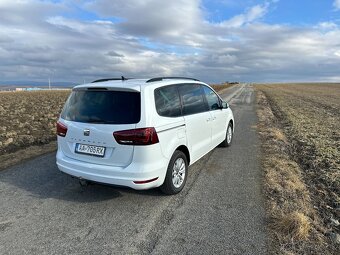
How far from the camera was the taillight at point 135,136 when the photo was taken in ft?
14.3

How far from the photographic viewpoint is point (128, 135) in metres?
4.36

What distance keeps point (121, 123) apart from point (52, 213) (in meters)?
1.58

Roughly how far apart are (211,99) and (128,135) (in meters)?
3.14

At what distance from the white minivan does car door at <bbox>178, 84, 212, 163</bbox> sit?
0.05 m

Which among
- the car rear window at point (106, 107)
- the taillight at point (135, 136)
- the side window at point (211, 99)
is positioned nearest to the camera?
the taillight at point (135, 136)

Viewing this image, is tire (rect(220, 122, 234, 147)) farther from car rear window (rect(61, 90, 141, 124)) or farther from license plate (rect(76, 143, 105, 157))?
license plate (rect(76, 143, 105, 157))

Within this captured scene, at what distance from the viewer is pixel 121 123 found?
4.43 meters

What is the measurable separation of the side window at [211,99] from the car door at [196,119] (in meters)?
0.27

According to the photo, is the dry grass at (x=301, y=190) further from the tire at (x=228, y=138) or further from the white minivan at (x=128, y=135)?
the white minivan at (x=128, y=135)

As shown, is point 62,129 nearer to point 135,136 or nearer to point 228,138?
point 135,136

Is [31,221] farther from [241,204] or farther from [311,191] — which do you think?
[311,191]

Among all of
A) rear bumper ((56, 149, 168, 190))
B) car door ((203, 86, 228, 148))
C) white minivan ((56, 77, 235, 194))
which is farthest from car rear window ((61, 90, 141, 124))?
car door ((203, 86, 228, 148))

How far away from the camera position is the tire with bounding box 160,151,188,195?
487 centimetres

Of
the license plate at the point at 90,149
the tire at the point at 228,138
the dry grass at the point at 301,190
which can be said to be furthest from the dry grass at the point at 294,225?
the tire at the point at 228,138
